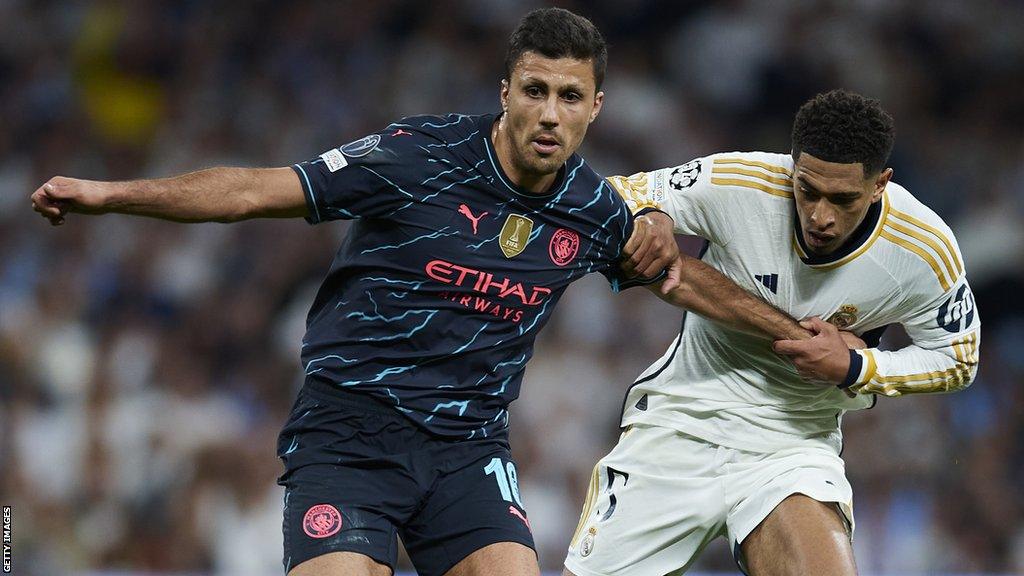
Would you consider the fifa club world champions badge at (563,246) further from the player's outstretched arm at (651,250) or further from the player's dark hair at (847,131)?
the player's dark hair at (847,131)

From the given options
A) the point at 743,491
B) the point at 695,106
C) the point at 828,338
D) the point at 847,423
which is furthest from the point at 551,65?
the point at 695,106

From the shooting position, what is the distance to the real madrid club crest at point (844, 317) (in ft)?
14.1

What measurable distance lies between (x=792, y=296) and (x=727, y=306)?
29 centimetres

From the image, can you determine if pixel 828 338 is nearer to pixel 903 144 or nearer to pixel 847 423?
pixel 847 423

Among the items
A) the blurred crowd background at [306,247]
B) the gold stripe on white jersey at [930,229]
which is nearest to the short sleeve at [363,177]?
the gold stripe on white jersey at [930,229]

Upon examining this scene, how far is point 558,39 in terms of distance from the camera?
3.73m

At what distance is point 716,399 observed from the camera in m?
4.45

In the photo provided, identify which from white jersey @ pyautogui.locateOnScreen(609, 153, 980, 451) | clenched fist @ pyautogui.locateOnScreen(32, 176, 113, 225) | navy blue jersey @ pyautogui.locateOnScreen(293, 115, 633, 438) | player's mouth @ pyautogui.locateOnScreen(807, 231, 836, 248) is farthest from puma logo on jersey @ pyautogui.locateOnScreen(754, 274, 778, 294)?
clenched fist @ pyautogui.locateOnScreen(32, 176, 113, 225)

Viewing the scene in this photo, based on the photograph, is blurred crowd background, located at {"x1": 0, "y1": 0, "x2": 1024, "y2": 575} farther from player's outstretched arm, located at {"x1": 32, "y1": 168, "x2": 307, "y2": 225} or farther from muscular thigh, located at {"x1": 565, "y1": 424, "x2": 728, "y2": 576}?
player's outstretched arm, located at {"x1": 32, "y1": 168, "x2": 307, "y2": 225}

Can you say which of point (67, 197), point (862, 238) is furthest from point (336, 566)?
point (862, 238)

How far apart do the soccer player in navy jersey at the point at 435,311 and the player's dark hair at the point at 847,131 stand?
0.72m

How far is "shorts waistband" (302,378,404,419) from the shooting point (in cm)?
365

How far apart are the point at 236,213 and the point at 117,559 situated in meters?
4.59

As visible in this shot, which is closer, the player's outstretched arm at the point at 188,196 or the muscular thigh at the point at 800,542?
the player's outstretched arm at the point at 188,196
